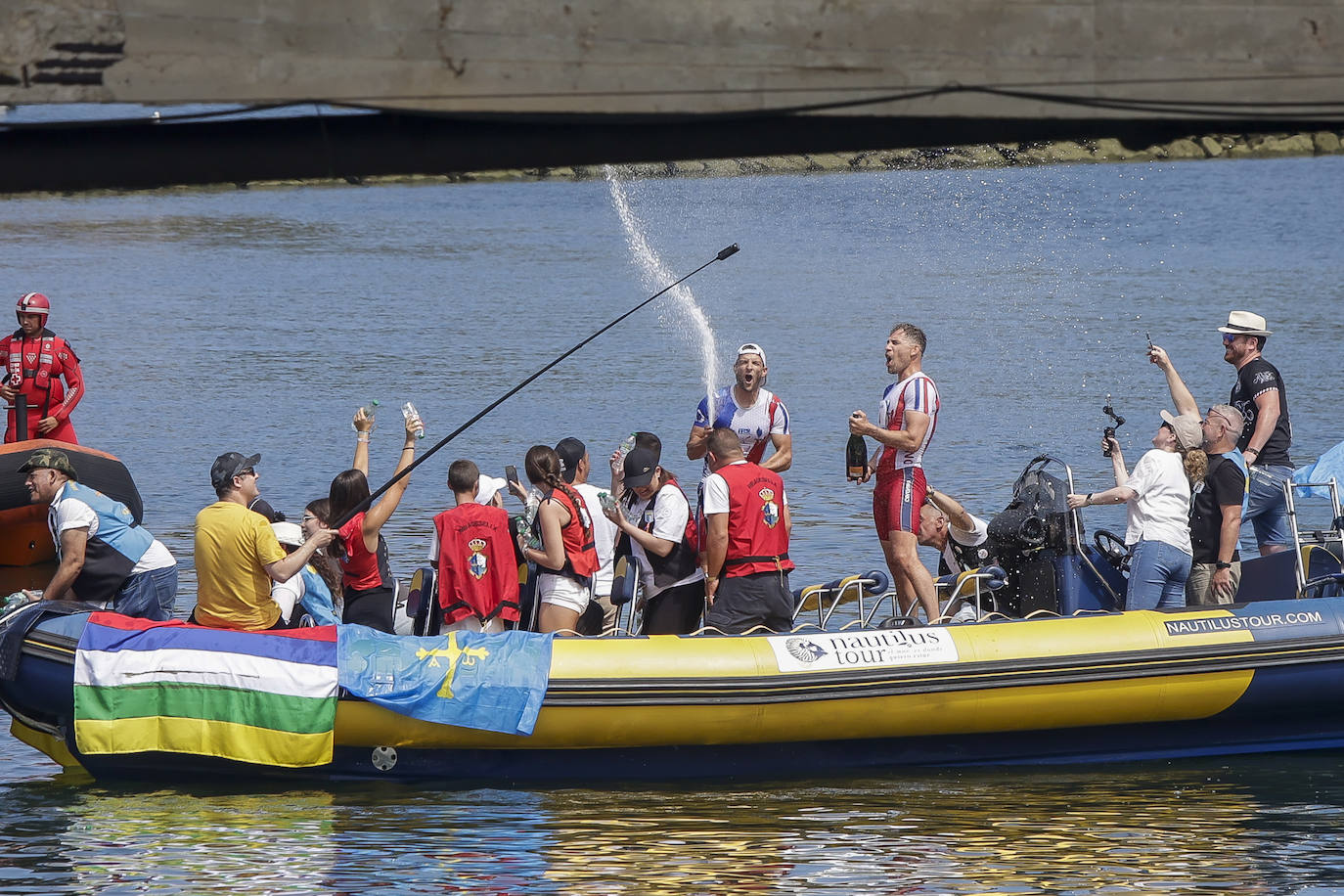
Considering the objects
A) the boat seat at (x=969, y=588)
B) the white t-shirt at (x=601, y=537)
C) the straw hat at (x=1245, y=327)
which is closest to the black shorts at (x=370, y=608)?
the white t-shirt at (x=601, y=537)

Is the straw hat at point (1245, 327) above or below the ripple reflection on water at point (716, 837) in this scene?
above

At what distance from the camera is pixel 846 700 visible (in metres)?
7.64

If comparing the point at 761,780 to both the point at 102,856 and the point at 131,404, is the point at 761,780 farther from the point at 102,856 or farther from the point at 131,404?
the point at 131,404

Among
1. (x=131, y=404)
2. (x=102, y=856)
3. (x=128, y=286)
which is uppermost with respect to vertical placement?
(x=128, y=286)

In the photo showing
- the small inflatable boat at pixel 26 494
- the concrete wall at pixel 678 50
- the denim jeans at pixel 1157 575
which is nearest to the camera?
the concrete wall at pixel 678 50

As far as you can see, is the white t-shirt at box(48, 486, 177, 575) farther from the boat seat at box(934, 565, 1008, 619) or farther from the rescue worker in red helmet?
the rescue worker in red helmet

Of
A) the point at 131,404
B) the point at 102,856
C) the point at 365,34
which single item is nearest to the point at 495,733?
the point at 102,856

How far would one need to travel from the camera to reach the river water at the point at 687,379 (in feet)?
22.8

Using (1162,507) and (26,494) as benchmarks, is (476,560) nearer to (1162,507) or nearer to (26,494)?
(1162,507)

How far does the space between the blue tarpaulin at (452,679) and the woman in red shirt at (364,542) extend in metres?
0.47

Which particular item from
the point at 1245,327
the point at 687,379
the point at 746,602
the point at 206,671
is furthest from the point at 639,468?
the point at 687,379

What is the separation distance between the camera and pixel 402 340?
2409 centimetres

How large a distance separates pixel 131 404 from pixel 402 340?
5.36 meters

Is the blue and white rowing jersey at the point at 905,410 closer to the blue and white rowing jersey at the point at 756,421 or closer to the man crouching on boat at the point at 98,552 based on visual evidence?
the blue and white rowing jersey at the point at 756,421
